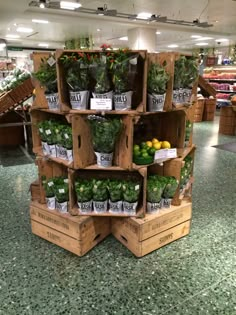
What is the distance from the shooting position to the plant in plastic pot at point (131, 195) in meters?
2.26

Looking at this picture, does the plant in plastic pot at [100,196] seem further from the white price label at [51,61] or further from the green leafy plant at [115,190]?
the white price label at [51,61]

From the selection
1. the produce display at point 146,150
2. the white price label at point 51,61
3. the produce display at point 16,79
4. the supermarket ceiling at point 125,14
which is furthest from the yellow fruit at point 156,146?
the supermarket ceiling at point 125,14

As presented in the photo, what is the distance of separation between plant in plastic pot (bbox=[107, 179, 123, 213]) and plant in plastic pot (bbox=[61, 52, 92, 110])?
672 millimetres

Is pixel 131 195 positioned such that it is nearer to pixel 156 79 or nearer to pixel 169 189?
pixel 169 189

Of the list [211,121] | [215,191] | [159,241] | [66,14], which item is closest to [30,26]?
[66,14]

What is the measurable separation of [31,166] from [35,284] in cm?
288

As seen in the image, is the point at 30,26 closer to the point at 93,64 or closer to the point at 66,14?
the point at 66,14

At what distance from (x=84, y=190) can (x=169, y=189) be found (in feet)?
2.39

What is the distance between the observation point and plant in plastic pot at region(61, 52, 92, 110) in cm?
201

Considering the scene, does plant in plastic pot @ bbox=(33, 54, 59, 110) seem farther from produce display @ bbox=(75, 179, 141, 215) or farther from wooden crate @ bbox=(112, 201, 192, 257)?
wooden crate @ bbox=(112, 201, 192, 257)

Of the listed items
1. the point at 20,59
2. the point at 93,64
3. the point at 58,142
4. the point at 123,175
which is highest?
the point at 20,59

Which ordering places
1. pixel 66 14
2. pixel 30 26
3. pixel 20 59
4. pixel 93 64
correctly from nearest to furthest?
1. pixel 93 64
2. pixel 66 14
3. pixel 30 26
4. pixel 20 59

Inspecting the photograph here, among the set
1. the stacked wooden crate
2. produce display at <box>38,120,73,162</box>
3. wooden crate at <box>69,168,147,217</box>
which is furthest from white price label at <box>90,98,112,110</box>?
wooden crate at <box>69,168,147,217</box>

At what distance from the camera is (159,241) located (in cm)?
246
